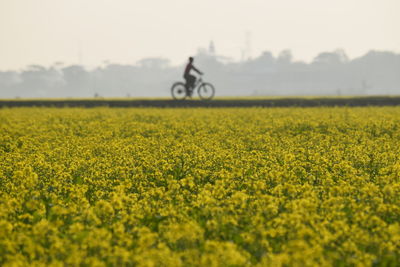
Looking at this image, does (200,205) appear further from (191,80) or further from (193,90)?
(193,90)

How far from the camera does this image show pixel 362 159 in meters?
9.96

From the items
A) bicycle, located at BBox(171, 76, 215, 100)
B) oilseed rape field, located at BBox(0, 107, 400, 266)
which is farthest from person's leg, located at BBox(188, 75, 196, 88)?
oilseed rape field, located at BBox(0, 107, 400, 266)

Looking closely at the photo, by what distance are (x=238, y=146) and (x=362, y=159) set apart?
9.89ft

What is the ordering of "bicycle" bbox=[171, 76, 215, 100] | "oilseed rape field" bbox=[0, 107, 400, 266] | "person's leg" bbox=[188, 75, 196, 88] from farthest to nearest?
"bicycle" bbox=[171, 76, 215, 100], "person's leg" bbox=[188, 75, 196, 88], "oilseed rape field" bbox=[0, 107, 400, 266]

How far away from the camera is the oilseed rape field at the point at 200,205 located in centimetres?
488

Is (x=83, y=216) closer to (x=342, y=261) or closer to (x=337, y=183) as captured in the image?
(x=342, y=261)

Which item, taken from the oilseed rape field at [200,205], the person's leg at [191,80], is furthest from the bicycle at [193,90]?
the oilseed rape field at [200,205]

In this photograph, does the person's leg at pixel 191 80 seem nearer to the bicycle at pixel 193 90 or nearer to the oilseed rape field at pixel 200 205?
the bicycle at pixel 193 90

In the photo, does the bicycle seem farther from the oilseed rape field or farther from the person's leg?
the oilseed rape field

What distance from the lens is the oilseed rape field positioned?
488 centimetres

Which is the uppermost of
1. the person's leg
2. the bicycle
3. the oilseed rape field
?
the person's leg

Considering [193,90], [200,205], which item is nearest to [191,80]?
[193,90]

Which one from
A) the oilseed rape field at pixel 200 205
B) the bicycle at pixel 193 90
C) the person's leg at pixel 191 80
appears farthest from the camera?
the bicycle at pixel 193 90

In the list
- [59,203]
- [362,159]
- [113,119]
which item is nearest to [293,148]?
[362,159]
